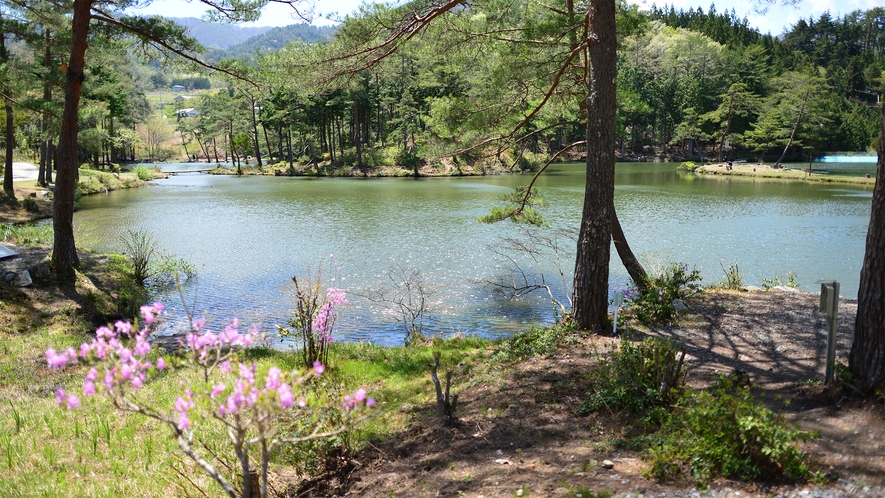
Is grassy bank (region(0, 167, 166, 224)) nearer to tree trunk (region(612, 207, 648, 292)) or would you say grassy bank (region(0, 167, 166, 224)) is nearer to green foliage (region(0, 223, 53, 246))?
green foliage (region(0, 223, 53, 246))

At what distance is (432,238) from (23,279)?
367 inches

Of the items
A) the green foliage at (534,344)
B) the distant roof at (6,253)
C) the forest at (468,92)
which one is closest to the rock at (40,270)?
the distant roof at (6,253)

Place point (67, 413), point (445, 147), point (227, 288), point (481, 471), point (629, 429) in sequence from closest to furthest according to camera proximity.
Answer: point (481, 471) → point (629, 429) → point (67, 413) → point (445, 147) → point (227, 288)

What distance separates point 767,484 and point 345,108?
4497 centimetres

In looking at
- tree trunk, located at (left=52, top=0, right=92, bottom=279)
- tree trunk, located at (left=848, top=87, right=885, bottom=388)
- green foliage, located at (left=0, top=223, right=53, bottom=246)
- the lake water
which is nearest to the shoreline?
the lake water

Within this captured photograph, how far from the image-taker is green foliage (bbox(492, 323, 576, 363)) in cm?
606

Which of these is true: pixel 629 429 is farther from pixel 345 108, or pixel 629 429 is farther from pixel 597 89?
pixel 345 108

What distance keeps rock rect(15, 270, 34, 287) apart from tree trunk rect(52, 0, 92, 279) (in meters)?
0.43

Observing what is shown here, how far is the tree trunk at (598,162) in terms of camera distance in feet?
21.0

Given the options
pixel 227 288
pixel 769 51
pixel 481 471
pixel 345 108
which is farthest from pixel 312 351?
pixel 769 51

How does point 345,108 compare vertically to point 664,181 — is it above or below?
above

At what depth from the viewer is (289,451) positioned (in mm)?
3877

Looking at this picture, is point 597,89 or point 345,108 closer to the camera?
point 597,89

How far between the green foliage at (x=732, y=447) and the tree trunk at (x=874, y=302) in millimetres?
1047
